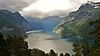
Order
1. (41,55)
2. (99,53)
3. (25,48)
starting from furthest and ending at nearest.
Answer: (41,55)
(25,48)
(99,53)

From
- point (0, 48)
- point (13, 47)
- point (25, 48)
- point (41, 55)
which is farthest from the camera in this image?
point (41, 55)

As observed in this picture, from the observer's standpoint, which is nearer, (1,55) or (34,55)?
(1,55)

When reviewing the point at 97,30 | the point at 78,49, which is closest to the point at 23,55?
the point at 78,49

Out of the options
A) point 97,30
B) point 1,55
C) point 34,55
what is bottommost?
point 34,55

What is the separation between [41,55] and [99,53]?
2166 inches

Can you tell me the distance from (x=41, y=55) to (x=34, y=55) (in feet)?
13.0

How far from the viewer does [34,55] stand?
86062 millimetres

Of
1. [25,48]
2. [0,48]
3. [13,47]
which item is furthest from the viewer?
[25,48]

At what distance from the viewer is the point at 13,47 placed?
5944 centimetres

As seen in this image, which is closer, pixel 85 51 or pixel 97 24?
pixel 97 24

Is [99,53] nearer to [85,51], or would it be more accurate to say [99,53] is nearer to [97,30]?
[97,30]

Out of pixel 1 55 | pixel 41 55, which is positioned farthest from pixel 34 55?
pixel 1 55

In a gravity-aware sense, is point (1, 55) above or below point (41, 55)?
above

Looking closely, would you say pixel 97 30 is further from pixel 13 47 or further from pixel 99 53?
pixel 13 47
